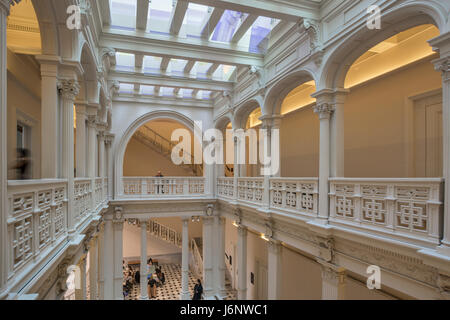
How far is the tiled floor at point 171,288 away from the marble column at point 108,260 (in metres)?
2.32

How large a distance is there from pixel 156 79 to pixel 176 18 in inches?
142

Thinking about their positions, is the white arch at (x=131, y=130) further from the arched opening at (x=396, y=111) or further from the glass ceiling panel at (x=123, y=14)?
the arched opening at (x=396, y=111)

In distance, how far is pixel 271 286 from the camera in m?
7.80

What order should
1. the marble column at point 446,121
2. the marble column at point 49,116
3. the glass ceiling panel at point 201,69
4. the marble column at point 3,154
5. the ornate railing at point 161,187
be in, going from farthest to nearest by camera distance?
the ornate railing at point 161,187
the glass ceiling panel at point 201,69
the marble column at point 49,116
the marble column at point 446,121
the marble column at point 3,154

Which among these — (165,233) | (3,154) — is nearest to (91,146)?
(3,154)

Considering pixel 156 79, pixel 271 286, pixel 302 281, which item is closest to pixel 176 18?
pixel 156 79

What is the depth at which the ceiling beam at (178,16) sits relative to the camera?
5.82 meters

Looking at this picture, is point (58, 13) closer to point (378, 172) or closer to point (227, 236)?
point (378, 172)

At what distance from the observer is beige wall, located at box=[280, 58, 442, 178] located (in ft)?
22.2

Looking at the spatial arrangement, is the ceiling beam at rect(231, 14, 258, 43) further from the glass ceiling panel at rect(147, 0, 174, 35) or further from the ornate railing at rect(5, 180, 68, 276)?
the ornate railing at rect(5, 180, 68, 276)

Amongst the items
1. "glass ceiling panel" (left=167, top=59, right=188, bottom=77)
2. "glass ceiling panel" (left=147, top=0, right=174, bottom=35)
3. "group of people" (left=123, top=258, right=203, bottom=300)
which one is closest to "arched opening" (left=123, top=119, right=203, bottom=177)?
"group of people" (left=123, top=258, right=203, bottom=300)

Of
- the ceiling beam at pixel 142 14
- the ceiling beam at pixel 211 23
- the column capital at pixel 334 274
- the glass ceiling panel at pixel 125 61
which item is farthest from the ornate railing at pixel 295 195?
the glass ceiling panel at pixel 125 61

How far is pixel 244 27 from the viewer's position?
6918 mm

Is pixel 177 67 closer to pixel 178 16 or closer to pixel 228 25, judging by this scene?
pixel 228 25
